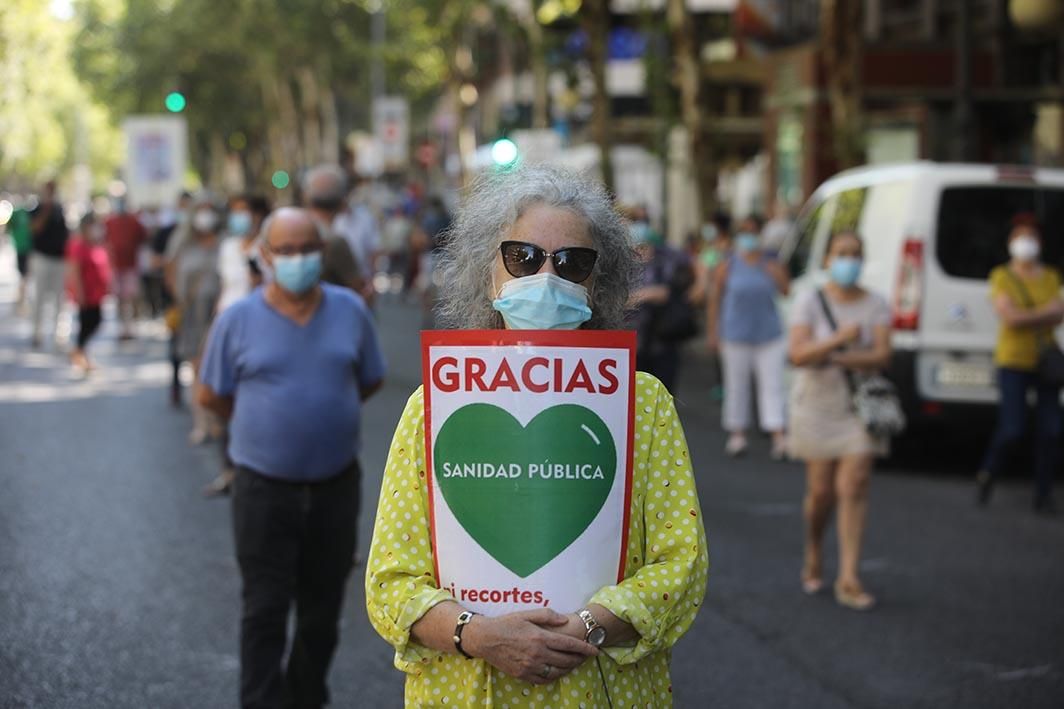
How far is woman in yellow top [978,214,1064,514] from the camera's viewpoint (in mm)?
10695

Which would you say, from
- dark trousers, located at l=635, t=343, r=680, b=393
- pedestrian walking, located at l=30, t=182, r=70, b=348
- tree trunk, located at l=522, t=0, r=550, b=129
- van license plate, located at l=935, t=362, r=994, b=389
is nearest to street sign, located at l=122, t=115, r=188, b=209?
tree trunk, located at l=522, t=0, r=550, b=129

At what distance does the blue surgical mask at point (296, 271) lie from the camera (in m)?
5.68

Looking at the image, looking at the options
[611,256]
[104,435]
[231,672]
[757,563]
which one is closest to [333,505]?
[231,672]

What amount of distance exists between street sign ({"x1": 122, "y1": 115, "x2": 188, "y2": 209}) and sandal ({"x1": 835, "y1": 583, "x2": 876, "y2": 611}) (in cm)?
3033

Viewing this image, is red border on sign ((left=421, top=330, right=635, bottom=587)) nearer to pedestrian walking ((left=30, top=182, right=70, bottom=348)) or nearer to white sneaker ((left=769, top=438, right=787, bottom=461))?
white sneaker ((left=769, top=438, right=787, bottom=461))

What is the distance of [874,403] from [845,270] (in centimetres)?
64

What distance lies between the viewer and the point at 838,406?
8.30m

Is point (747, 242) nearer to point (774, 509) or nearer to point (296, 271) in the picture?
point (774, 509)

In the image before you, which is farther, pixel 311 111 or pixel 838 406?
pixel 311 111

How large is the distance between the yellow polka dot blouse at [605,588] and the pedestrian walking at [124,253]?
2105 cm

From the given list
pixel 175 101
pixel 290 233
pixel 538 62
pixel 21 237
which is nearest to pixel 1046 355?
pixel 290 233

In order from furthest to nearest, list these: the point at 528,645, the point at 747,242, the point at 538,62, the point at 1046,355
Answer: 1. the point at 538,62
2. the point at 747,242
3. the point at 1046,355
4. the point at 528,645

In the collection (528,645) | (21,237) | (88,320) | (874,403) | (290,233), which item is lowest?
(88,320)

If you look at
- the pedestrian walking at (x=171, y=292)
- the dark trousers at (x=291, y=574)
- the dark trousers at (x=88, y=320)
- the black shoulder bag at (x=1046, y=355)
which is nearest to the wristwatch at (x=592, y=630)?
the dark trousers at (x=291, y=574)
